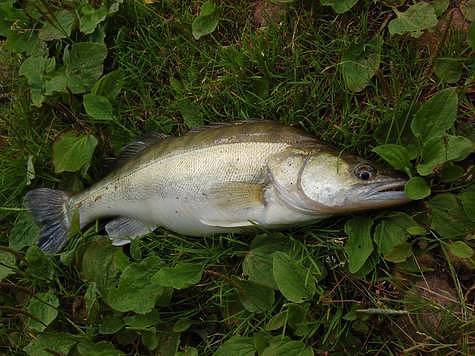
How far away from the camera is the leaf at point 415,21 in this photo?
3.18 m

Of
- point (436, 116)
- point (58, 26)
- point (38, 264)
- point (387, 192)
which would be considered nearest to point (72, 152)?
point (38, 264)

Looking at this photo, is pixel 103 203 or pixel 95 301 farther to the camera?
pixel 103 203

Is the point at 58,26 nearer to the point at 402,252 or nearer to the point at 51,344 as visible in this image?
the point at 51,344

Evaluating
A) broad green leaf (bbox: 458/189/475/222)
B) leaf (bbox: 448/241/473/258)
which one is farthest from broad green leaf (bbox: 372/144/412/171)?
leaf (bbox: 448/241/473/258)

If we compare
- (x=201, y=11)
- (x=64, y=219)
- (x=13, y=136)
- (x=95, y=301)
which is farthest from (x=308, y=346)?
(x=13, y=136)

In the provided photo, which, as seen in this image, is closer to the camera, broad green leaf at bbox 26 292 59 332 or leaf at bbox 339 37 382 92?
leaf at bbox 339 37 382 92

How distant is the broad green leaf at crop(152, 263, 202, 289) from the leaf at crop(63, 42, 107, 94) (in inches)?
57.5

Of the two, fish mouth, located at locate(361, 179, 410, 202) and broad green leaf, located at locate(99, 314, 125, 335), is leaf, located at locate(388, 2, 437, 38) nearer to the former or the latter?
fish mouth, located at locate(361, 179, 410, 202)

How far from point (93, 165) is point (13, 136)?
2.18 ft

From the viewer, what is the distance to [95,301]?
3.41 meters

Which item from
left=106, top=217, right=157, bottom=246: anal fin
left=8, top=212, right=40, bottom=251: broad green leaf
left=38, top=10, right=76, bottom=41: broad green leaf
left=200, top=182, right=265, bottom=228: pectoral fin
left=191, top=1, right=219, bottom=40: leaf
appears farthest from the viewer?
left=38, top=10, right=76, bottom=41: broad green leaf

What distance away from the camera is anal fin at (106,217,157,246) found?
11.8 ft

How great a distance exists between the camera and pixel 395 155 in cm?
301

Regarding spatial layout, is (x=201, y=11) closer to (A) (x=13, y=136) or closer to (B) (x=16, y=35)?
(B) (x=16, y=35)
